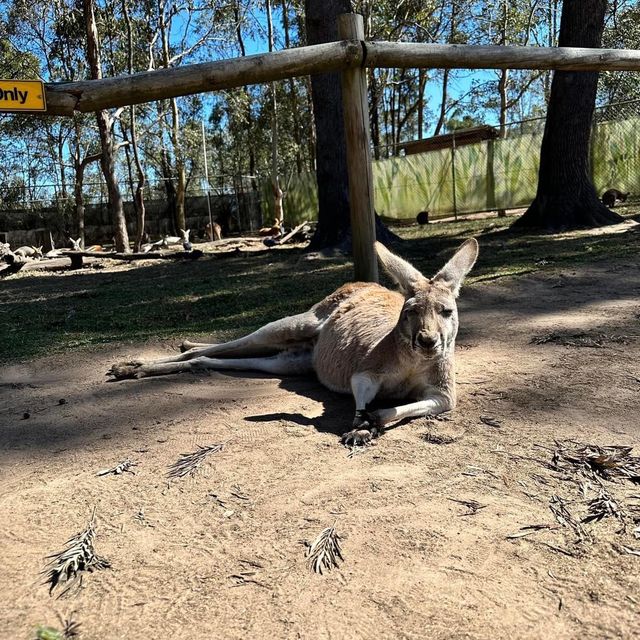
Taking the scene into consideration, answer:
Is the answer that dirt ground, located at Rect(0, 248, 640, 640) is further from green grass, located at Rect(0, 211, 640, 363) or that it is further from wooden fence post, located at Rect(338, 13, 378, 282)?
green grass, located at Rect(0, 211, 640, 363)

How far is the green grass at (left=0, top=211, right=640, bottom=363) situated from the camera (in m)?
5.04

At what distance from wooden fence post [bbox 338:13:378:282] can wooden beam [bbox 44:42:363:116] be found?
13 centimetres

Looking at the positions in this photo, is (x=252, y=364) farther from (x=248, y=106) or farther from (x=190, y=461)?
(x=248, y=106)

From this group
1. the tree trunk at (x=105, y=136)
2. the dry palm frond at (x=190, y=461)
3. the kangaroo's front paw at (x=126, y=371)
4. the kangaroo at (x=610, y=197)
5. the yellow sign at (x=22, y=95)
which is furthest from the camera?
the tree trunk at (x=105, y=136)

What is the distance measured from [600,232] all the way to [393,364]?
646 centimetres

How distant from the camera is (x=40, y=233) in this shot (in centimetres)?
2272

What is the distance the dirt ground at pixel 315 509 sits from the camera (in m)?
1.50

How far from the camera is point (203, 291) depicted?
683cm

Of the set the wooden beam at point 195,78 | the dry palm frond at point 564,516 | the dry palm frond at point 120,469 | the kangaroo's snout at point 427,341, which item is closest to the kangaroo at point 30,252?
the wooden beam at point 195,78

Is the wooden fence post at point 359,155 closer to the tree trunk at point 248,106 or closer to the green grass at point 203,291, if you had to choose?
the green grass at point 203,291

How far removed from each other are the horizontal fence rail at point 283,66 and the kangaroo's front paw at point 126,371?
148 centimetres

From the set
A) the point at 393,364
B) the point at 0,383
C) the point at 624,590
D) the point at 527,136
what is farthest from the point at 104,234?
the point at 624,590

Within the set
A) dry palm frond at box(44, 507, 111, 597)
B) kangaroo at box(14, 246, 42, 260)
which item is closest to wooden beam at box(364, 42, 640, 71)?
dry palm frond at box(44, 507, 111, 597)

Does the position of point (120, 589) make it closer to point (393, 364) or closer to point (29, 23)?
point (393, 364)
